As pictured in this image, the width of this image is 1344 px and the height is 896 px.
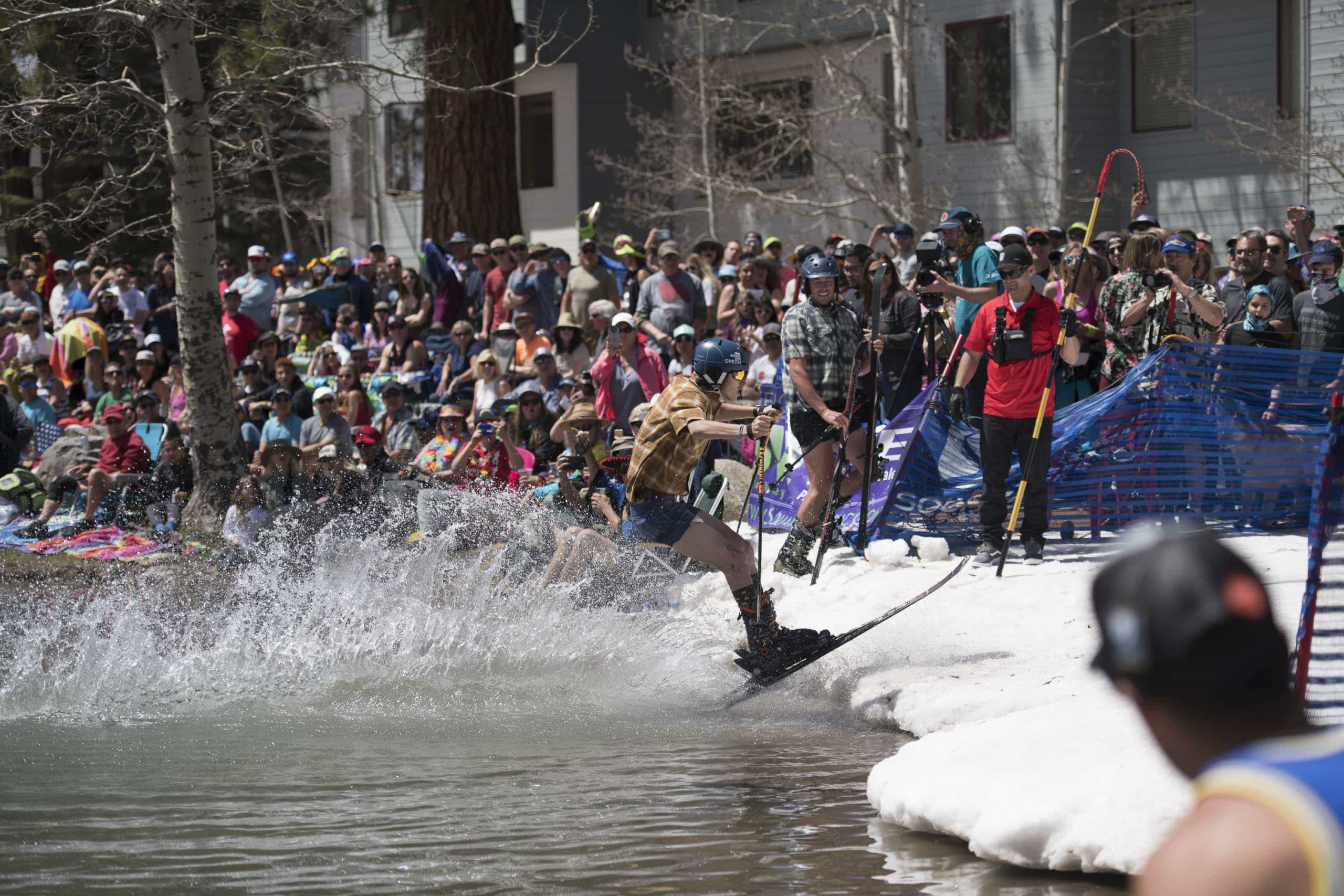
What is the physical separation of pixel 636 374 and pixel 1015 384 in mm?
4199

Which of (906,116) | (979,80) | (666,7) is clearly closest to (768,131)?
(666,7)

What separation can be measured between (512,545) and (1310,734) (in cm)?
909

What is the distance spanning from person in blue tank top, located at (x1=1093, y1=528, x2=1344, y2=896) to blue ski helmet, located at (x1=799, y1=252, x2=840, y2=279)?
8.10 m

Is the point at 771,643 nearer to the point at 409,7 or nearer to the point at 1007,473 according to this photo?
the point at 1007,473

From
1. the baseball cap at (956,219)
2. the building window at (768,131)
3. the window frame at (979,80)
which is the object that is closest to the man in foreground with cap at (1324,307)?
the baseball cap at (956,219)

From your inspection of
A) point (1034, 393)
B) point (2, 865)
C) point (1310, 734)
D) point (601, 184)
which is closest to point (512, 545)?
point (1034, 393)

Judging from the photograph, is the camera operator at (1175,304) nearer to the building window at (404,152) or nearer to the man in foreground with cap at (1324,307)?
the man in foreground with cap at (1324,307)

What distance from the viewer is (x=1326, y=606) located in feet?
17.0

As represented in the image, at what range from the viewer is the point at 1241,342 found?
10.3 meters

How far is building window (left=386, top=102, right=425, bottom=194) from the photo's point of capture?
27.2 meters

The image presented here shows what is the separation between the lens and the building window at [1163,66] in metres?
18.9

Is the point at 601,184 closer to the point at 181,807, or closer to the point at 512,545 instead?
the point at 512,545

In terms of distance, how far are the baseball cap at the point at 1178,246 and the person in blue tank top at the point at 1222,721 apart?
8251mm

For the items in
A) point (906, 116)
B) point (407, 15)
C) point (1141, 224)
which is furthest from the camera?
point (407, 15)
